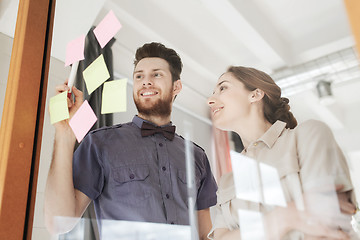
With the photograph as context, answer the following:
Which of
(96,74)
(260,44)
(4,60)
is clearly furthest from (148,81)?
(4,60)

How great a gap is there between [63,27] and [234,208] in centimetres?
93

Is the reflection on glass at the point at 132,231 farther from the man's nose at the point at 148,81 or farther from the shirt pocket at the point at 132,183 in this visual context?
the man's nose at the point at 148,81

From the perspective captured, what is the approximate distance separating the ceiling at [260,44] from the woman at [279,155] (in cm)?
2

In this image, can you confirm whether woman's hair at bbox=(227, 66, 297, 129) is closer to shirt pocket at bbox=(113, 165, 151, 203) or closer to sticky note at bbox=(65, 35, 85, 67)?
shirt pocket at bbox=(113, 165, 151, 203)

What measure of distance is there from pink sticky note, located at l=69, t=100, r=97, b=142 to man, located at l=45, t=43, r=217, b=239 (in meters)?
0.02

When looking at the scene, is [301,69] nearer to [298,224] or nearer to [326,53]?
[326,53]

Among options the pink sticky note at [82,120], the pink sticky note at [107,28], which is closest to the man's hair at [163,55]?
the pink sticky note at [107,28]

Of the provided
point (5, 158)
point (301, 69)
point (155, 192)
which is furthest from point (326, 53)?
point (5, 158)

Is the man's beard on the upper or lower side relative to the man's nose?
lower

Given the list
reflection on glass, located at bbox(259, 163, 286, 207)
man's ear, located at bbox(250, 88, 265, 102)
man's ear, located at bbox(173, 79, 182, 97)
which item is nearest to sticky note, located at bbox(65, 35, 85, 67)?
man's ear, located at bbox(173, 79, 182, 97)

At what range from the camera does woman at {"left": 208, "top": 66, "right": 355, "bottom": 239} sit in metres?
0.64

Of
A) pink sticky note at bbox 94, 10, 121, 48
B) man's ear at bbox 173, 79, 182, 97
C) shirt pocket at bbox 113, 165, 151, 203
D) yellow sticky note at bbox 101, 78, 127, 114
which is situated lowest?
shirt pocket at bbox 113, 165, 151, 203

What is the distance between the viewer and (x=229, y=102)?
2.82 ft

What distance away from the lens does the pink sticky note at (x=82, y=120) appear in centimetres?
116
